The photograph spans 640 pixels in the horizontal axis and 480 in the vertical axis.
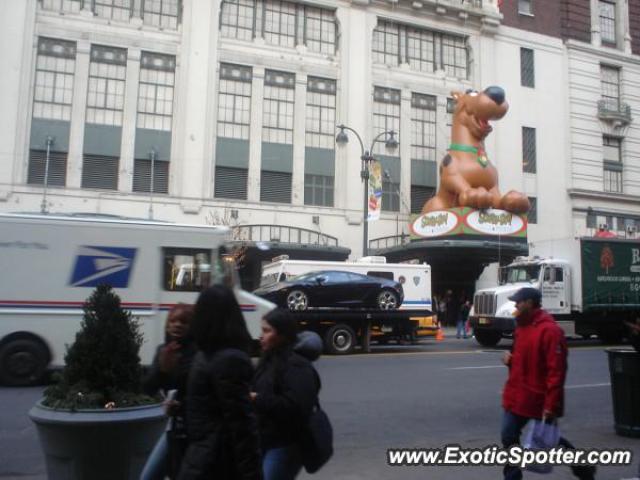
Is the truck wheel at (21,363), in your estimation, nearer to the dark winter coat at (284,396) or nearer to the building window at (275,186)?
the dark winter coat at (284,396)

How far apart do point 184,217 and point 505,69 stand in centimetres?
2159

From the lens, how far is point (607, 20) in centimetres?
4216

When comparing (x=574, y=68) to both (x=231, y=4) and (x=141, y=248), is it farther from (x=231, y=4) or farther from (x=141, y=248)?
(x=141, y=248)

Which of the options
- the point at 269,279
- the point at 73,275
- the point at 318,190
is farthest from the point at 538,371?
the point at 318,190

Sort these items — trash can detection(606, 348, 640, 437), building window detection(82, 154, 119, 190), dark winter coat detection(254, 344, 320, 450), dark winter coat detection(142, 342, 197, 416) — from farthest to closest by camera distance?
building window detection(82, 154, 119, 190)
trash can detection(606, 348, 640, 437)
dark winter coat detection(142, 342, 197, 416)
dark winter coat detection(254, 344, 320, 450)

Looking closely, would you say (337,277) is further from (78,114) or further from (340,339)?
(78,114)

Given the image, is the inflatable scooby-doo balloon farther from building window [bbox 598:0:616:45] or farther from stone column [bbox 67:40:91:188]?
stone column [bbox 67:40:91:188]

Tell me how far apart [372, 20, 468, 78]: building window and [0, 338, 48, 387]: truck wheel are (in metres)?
26.9

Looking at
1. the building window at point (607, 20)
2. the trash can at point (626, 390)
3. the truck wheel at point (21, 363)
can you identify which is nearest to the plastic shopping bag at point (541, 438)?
the trash can at point (626, 390)

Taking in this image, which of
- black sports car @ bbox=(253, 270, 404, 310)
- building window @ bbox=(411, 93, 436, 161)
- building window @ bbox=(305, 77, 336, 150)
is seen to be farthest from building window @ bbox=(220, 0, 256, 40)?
black sports car @ bbox=(253, 270, 404, 310)

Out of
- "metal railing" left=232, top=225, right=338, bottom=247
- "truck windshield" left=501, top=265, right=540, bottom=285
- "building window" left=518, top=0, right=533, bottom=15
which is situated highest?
"building window" left=518, top=0, right=533, bottom=15

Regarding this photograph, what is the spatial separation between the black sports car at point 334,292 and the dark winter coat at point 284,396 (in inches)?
537

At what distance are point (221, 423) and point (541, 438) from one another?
→ 2.68m

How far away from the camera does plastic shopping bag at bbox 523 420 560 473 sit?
181 inches
